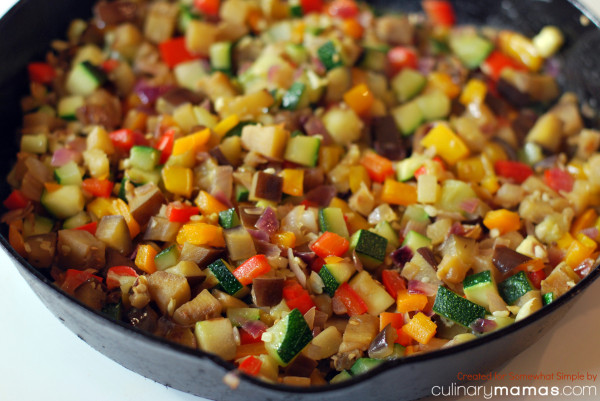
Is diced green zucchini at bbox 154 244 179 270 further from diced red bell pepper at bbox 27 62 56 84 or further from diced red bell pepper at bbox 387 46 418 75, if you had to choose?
diced red bell pepper at bbox 387 46 418 75

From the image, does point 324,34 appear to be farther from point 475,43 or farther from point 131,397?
point 131,397

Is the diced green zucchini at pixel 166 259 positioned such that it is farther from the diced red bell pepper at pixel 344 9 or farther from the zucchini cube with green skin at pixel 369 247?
the diced red bell pepper at pixel 344 9

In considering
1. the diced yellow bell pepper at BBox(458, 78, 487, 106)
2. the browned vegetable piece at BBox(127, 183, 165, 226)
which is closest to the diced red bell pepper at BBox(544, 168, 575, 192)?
the diced yellow bell pepper at BBox(458, 78, 487, 106)

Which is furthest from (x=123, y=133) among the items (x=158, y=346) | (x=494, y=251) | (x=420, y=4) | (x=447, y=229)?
(x=420, y=4)

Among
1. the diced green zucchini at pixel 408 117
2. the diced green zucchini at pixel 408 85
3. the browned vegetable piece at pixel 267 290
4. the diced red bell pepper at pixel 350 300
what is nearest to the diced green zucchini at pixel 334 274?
the diced red bell pepper at pixel 350 300

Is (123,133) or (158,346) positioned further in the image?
(123,133)

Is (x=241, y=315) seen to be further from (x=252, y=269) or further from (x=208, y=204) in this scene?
(x=208, y=204)

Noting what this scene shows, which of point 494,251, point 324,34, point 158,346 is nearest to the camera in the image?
point 158,346
